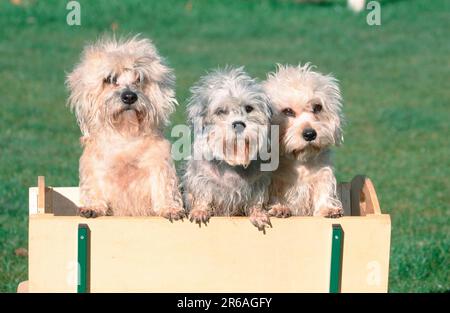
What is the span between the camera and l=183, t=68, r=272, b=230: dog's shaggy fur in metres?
4.63

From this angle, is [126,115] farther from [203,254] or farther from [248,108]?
[203,254]

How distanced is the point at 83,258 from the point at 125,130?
32.9 inches

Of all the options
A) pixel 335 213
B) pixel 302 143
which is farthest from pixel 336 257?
pixel 302 143

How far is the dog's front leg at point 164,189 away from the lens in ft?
16.0

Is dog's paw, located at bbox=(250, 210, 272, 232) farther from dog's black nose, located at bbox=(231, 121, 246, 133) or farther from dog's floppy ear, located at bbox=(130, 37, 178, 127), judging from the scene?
dog's floppy ear, located at bbox=(130, 37, 178, 127)

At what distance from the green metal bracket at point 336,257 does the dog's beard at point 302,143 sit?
0.67m

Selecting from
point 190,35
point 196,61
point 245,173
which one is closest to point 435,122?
point 196,61

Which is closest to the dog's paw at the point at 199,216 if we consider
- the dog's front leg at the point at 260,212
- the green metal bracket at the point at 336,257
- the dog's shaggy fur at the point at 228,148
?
the dog's shaggy fur at the point at 228,148

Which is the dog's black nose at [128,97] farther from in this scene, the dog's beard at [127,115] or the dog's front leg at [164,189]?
the dog's front leg at [164,189]

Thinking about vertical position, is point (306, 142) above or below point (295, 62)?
below

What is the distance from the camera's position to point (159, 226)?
4.49 meters

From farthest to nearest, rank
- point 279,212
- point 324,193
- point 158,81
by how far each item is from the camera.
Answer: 1. point 324,193
2. point 158,81
3. point 279,212

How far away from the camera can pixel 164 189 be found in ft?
16.2

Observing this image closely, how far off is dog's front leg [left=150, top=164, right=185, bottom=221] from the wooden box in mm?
375
